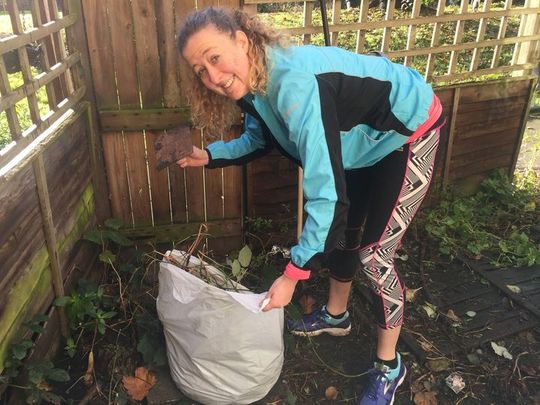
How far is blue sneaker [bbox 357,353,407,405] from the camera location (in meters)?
2.35

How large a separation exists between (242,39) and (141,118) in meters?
1.39

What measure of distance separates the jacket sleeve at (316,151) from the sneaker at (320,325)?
125 centimetres

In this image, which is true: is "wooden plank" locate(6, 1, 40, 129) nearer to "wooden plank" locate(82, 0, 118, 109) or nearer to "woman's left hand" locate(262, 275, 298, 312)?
"wooden plank" locate(82, 0, 118, 109)

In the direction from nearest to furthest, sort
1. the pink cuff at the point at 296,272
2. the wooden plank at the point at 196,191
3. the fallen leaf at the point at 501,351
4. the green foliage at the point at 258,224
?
the pink cuff at the point at 296,272
the fallen leaf at the point at 501,351
the wooden plank at the point at 196,191
the green foliage at the point at 258,224

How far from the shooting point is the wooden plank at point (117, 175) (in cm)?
292

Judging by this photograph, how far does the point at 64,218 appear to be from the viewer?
2.47m

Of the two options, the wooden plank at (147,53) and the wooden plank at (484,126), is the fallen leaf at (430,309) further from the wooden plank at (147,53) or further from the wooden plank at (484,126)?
the wooden plank at (147,53)

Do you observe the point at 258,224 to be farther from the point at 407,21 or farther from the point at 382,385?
the point at 407,21

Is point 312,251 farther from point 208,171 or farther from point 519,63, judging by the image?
point 519,63

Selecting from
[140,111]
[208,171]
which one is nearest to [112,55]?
[140,111]

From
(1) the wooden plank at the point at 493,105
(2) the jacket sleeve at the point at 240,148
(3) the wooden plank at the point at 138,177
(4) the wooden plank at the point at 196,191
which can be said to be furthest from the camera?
(1) the wooden plank at the point at 493,105

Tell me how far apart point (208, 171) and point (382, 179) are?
1.37 metres

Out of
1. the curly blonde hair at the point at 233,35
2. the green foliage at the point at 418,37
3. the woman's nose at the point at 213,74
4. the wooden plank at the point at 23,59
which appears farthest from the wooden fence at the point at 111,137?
the green foliage at the point at 418,37

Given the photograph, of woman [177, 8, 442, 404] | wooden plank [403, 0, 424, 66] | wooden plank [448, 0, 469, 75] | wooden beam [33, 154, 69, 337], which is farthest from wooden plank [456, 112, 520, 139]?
wooden beam [33, 154, 69, 337]
